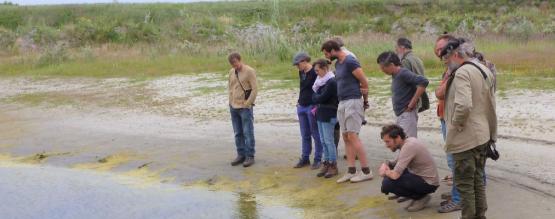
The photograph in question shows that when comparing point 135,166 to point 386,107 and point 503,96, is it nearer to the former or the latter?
point 386,107

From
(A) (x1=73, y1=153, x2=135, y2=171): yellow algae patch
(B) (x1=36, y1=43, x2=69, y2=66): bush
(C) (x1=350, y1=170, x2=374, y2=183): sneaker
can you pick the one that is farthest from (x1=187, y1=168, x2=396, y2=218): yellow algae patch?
(B) (x1=36, y1=43, x2=69, y2=66): bush

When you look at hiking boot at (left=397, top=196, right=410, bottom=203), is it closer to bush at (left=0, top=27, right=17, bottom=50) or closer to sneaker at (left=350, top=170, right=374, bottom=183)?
sneaker at (left=350, top=170, right=374, bottom=183)

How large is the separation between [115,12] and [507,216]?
46.5 metres

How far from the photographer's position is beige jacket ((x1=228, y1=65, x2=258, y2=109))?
1073 centimetres

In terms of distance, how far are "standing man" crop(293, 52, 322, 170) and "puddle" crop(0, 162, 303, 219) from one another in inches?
44.0

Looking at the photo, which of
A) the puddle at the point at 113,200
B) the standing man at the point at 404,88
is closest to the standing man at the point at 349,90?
the standing man at the point at 404,88

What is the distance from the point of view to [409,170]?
25.6 feet

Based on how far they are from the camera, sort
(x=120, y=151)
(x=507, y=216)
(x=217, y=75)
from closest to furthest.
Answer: (x=507, y=216), (x=120, y=151), (x=217, y=75)

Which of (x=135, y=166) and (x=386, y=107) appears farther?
(x=386, y=107)

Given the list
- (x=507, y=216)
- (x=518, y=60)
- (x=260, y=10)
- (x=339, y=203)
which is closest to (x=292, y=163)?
(x=339, y=203)

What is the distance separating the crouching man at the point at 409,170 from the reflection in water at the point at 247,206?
6.08ft

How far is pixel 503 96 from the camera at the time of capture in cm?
1547

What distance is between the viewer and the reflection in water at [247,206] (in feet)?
29.5

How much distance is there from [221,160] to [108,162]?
2.17 m
